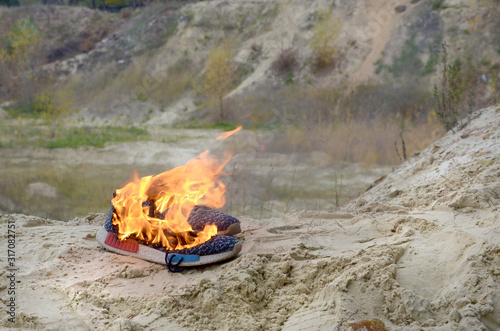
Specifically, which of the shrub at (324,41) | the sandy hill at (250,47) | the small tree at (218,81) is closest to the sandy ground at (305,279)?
the sandy hill at (250,47)

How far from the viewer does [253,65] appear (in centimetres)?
2041

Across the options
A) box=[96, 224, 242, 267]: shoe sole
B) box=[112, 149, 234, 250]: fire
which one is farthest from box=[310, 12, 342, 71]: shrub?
box=[96, 224, 242, 267]: shoe sole

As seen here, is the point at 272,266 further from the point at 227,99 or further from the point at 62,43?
the point at 62,43

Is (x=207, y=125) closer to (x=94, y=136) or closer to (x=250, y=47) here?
(x=94, y=136)

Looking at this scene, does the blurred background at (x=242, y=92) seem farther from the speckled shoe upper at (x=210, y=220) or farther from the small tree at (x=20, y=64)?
the speckled shoe upper at (x=210, y=220)

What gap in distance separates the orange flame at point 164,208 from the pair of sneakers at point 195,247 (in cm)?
6

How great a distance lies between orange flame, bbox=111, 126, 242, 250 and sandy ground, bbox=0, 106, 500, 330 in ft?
0.75

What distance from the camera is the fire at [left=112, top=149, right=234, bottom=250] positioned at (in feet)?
11.9

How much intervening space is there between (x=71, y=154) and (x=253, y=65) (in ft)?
34.6

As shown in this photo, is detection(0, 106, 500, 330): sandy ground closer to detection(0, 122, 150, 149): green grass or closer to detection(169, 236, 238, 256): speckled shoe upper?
detection(169, 236, 238, 256): speckled shoe upper

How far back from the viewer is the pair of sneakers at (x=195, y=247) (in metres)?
3.37

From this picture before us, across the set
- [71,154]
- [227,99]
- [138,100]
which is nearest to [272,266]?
Result: [71,154]

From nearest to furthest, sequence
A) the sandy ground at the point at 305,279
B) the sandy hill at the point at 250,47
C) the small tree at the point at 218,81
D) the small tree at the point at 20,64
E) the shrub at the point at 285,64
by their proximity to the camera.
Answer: the sandy ground at the point at 305,279 → the sandy hill at the point at 250,47 → the small tree at the point at 218,81 → the shrub at the point at 285,64 → the small tree at the point at 20,64

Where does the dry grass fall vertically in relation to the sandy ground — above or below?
below
